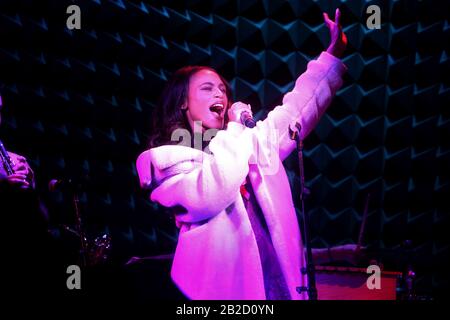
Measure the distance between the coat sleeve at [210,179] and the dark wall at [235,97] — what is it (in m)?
1.52

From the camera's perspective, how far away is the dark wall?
3.58 metres

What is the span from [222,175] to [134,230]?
1874 millimetres

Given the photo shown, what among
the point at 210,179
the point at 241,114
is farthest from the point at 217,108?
the point at 210,179

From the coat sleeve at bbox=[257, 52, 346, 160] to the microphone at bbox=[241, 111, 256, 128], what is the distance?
0.18 metres

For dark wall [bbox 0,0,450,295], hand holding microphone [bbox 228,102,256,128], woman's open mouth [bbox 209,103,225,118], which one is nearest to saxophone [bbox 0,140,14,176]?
dark wall [bbox 0,0,450,295]

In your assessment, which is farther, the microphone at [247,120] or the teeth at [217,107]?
the teeth at [217,107]

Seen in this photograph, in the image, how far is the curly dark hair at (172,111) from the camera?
2498mm

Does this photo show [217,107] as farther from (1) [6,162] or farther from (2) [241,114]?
(1) [6,162]

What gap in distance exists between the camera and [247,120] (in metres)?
Result: 2.08

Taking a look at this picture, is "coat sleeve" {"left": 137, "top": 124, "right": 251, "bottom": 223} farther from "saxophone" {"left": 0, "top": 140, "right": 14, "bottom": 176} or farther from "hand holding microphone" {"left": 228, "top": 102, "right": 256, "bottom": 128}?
"saxophone" {"left": 0, "top": 140, "right": 14, "bottom": 176}

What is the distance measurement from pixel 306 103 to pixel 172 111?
0.69 metres

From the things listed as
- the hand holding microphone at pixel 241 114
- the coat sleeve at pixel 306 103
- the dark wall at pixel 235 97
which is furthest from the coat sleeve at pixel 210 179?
the dark wall at pixel 235 97

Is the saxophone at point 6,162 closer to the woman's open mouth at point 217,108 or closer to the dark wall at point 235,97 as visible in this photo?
the dark wall at point 235,97

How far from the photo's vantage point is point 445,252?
353 centimetres
